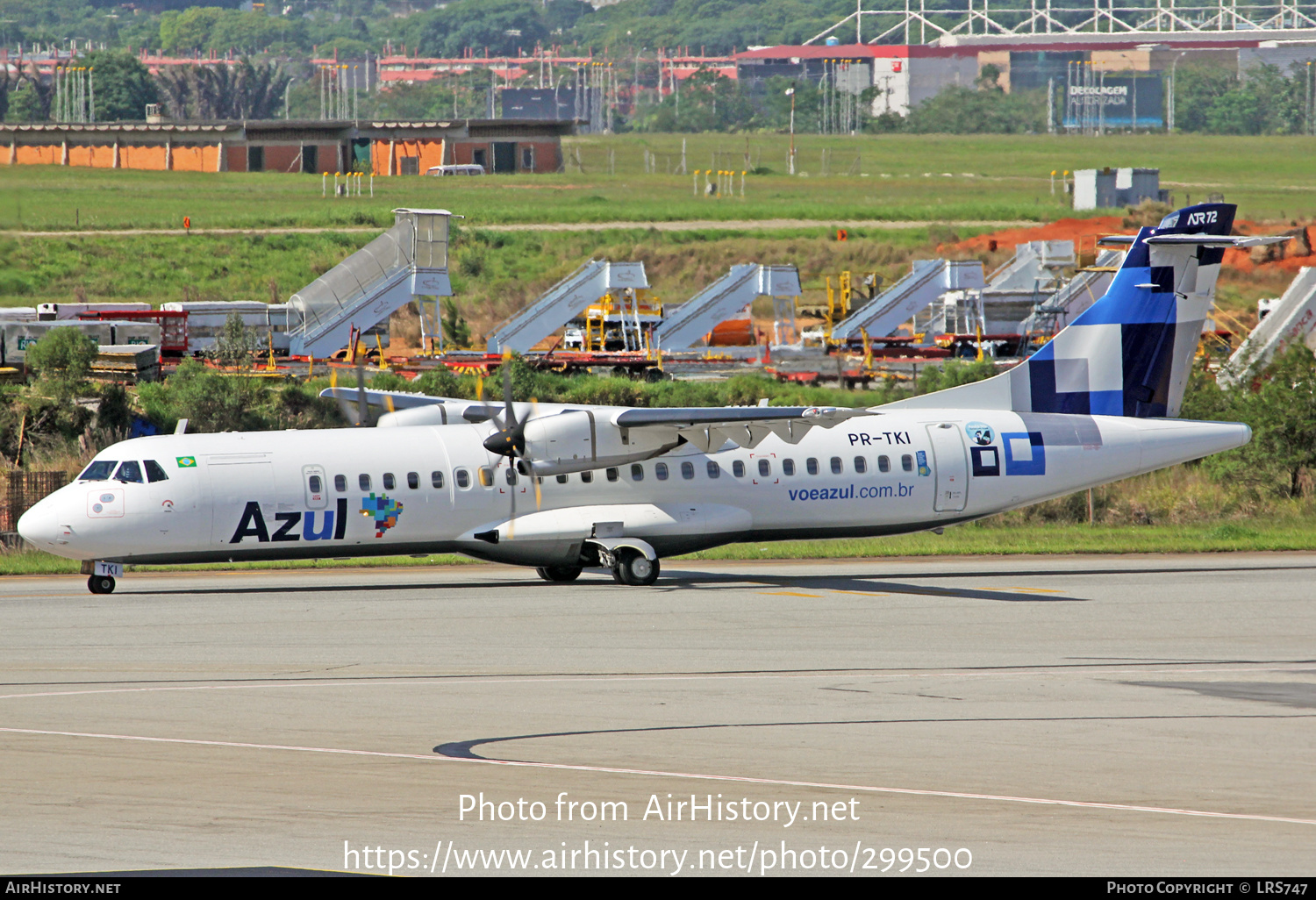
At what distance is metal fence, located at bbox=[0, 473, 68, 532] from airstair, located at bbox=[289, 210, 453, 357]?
19505 millimetres

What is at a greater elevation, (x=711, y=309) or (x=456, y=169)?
(x=456, y=169)

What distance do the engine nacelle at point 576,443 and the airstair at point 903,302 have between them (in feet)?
125

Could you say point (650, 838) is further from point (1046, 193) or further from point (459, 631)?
point (1046, 193)

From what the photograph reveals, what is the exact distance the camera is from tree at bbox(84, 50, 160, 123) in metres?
156

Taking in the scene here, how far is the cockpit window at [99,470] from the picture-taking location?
23.4 meters

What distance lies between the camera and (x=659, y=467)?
Answer: 25.8m

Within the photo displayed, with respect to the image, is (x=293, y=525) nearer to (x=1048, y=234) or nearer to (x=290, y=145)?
(x=1048, y=234)

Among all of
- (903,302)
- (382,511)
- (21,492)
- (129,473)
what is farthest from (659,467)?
(903,302)

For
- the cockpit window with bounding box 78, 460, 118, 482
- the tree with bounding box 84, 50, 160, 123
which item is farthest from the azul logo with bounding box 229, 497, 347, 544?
the tree with bounding box 84, 50, 160, 123

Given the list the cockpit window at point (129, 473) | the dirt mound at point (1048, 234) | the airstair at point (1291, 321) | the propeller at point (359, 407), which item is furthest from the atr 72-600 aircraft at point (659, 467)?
the dirt mound at point (1048, 234)

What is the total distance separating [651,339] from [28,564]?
33086 mm

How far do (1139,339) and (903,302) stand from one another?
1365 inches

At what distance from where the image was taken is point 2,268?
1221 inches

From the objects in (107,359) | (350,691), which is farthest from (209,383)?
(350,691)
